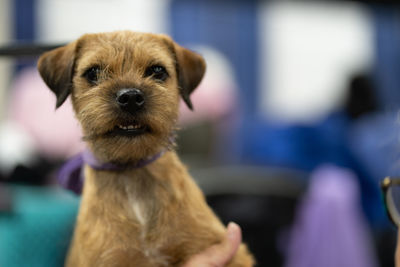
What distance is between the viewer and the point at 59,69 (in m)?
0.93

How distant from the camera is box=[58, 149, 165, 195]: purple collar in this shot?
3.12 ft

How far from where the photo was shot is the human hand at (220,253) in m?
1.00

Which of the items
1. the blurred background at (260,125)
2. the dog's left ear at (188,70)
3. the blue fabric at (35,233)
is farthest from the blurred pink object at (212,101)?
the dog's left ear at (188,70)

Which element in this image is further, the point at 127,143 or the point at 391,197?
the point at 391,197

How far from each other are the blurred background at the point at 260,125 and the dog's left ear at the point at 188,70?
16 centimetres

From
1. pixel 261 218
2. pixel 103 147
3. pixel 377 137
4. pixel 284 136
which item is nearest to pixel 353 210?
pixel 261 218

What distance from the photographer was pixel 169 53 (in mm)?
990

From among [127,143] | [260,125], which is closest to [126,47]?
[127,143]

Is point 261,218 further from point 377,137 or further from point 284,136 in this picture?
point 284,136

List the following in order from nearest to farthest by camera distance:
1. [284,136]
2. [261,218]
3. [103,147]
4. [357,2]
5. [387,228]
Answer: [103,147] → [261,218] → [387,228] → [284,136] → [357,2]

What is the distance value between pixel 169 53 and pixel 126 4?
4648 mm

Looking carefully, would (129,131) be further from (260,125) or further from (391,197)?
(260,125)

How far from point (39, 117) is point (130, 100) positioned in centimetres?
271

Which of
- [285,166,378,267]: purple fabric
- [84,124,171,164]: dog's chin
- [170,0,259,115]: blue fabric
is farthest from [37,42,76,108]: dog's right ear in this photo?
[170,0,259,115]: blue fabric
